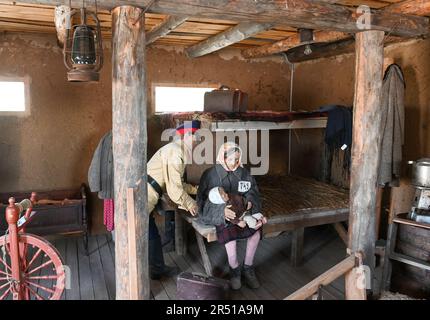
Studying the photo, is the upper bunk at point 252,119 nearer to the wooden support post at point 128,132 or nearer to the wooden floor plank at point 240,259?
the wooden support post at point 128,132

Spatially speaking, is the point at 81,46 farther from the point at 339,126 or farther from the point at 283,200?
the point at 339,126

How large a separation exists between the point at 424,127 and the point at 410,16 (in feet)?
4.69

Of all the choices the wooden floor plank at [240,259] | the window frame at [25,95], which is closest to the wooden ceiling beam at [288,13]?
the wooden floor plank at [240,259]

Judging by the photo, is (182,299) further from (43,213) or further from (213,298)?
(43,213)

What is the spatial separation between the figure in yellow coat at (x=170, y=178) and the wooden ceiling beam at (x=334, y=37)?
1.83 metres

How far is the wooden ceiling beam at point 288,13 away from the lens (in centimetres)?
286

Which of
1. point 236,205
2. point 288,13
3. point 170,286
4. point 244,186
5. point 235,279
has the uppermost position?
point 288,13

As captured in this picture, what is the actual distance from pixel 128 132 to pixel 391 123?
2.89 meters

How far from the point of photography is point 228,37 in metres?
4.59

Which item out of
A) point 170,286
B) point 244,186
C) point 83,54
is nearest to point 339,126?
point 244,186

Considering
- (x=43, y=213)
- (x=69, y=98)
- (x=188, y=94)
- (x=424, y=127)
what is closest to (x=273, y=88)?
(x=188, y=94)

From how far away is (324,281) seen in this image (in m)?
2.76

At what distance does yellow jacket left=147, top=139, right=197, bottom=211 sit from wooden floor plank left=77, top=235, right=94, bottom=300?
101cm

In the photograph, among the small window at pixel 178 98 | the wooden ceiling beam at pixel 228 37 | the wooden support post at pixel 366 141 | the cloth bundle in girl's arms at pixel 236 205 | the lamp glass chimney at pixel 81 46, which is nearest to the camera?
the lamp glass chimney at pixel 81 46
